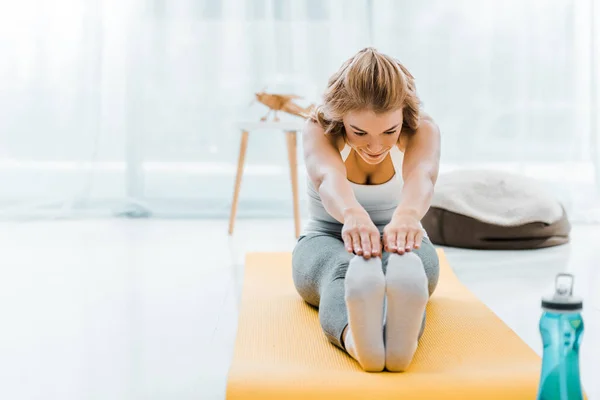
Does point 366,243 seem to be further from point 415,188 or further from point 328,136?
point 328,136

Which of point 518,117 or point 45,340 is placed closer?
point 45,340

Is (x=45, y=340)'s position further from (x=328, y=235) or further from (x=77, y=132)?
(x=77, y=132)

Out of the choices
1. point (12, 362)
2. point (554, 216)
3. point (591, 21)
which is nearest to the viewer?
point (12, 362)

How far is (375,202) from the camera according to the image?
1824 mm

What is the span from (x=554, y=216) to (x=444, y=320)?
140 cm

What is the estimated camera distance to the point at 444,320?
1700 mm

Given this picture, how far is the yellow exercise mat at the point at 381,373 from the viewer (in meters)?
1.22

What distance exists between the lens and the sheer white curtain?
3719 millimetres

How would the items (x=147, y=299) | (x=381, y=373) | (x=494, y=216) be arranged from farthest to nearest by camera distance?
(x=494, y=216), (x=147, y=299), (x=381, y=373)

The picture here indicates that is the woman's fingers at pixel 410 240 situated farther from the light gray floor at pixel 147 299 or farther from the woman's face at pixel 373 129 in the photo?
the light gray floor at pixel 147 299

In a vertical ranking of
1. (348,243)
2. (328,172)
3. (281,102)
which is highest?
(281,102)

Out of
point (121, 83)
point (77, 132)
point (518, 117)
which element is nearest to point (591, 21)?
point (518, 117)

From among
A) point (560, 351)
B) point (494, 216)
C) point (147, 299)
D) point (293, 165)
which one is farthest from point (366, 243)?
point (293, 165)

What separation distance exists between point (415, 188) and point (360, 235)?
0.23m
